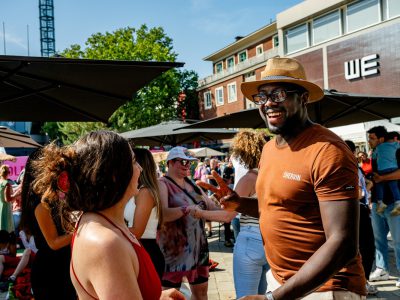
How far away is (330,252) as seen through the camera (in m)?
1.74

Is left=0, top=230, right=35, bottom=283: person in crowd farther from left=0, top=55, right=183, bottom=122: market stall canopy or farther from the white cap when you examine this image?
the white cap

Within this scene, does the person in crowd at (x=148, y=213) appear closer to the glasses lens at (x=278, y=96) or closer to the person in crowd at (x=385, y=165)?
the glasses lens at (x=278, y=96)

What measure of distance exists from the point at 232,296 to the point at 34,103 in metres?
3.52

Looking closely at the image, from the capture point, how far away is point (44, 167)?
1.71 metres

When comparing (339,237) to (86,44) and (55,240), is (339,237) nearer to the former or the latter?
(55,240)

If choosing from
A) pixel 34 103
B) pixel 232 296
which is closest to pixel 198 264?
pixel 232 296

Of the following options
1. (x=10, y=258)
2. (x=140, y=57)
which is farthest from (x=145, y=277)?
(x=140, y=57)

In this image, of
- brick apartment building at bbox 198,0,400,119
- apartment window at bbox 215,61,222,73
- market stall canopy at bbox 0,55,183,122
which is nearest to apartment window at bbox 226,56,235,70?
apartment window at bbox 215,61,222,73

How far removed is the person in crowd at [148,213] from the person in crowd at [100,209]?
1.82m

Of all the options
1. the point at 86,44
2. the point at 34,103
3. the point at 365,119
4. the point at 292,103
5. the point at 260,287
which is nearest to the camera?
the point at 292,103

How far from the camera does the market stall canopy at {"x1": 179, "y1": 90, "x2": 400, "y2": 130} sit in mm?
6195

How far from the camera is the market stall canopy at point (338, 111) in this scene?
620 centimetres

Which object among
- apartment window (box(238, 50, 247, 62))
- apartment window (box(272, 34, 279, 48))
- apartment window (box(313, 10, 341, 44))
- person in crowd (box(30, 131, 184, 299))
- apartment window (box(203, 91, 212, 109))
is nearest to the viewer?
person in crowd (box(30, 131, 184, 299))

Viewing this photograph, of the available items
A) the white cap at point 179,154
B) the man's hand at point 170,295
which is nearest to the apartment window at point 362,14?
the white cap at point 179,154
